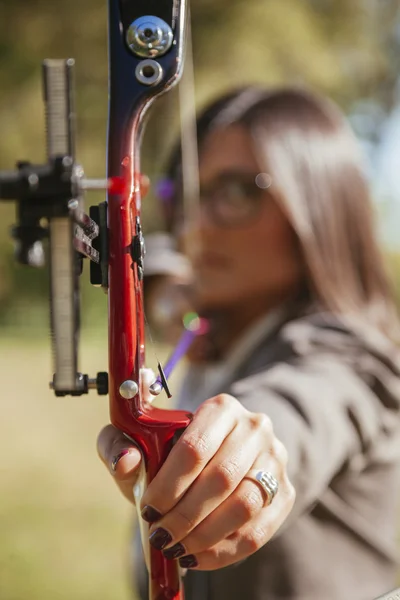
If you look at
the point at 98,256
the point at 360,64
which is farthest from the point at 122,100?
the point at 360,64

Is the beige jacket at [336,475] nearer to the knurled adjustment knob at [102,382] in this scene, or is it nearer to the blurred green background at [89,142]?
the knurled adjustment knob at [102,382]

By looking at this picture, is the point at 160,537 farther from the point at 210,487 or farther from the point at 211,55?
the point at 211,55

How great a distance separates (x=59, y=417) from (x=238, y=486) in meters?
3.09

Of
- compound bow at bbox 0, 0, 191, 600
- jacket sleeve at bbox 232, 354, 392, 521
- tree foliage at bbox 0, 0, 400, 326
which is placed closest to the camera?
compound bow at bbox 0, 0, 191, 600

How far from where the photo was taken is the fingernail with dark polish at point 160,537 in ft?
1.13

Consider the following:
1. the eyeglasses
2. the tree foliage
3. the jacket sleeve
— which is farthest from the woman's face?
the tree foliage

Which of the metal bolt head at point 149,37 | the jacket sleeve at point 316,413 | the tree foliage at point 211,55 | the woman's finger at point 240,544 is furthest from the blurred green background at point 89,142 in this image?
the metal bolt head at point 149,37

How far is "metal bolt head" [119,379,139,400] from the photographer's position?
1.15 ft

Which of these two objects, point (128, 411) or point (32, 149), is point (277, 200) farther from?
point (32, 149)

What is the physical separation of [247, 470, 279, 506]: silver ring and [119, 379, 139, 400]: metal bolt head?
0.08m

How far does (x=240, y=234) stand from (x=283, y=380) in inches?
11.7

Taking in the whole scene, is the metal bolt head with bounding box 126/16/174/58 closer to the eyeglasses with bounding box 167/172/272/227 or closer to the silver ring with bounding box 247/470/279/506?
the silver ring with bounding box 247/470/279/506

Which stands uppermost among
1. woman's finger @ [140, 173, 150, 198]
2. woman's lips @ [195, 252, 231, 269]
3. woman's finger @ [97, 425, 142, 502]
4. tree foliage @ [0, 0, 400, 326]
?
tree foliage @ [0, 0, 400, 326]

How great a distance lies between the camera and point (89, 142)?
4152 millimetres
